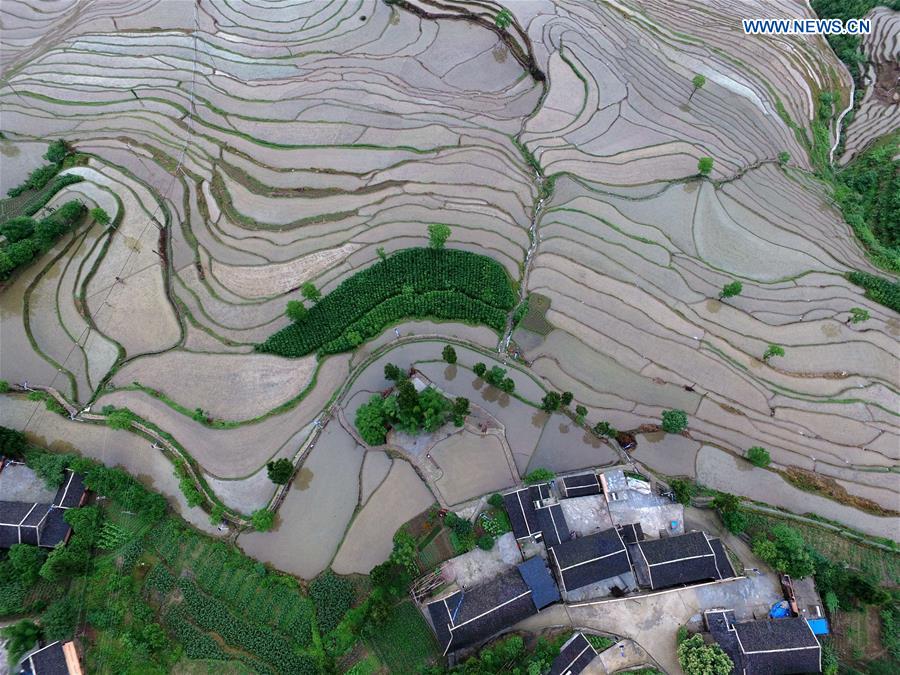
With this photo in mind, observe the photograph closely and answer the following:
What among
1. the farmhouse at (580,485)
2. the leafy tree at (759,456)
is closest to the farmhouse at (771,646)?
the leafy tree at (759,456)

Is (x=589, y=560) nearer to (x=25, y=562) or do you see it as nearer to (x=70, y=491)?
(x=25, y=562)

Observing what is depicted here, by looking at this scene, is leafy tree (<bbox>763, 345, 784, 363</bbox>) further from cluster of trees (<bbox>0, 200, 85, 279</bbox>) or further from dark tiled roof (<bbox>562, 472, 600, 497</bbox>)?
cluster of trees (<bbox>0, 200, 85, 279</bbox>)

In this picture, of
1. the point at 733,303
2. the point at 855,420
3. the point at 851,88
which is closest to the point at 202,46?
the point at 733,303

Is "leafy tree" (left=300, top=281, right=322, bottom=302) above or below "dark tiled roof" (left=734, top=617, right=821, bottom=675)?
above

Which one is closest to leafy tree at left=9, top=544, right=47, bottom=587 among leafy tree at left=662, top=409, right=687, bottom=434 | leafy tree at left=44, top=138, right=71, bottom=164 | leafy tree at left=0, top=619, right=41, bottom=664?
leafy tree at left=0, top=619, right=41, bottom=664

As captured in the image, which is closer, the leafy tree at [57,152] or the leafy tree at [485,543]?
the leafy tree at [485,543]

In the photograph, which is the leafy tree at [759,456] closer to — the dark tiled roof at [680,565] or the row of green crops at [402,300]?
the dark tiled roof at [680,565]
